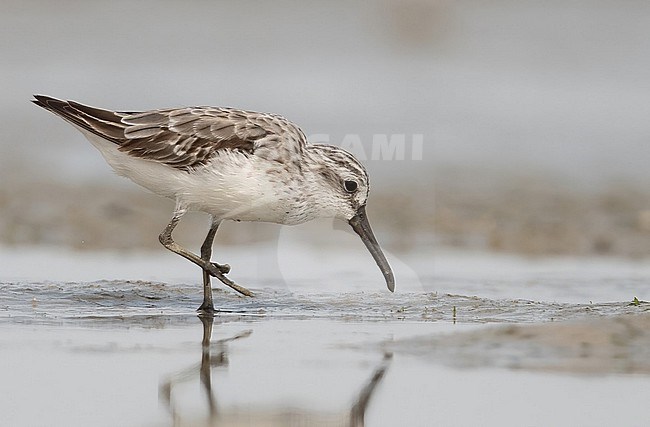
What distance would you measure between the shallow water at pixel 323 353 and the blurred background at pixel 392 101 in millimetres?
2825

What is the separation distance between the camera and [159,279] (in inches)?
441

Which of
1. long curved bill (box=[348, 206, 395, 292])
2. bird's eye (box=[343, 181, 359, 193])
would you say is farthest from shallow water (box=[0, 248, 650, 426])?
bird's eye (box=[343, 181, 359, 193])

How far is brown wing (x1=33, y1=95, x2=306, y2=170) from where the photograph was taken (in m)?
10.0

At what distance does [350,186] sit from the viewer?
416 inches

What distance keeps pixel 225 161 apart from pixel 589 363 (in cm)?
379

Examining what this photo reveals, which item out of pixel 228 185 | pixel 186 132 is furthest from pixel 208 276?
pixel 186 132

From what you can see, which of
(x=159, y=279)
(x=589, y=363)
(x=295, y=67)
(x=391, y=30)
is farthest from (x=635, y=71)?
(x=589, y=363)

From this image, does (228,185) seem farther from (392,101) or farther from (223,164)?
(392,101)

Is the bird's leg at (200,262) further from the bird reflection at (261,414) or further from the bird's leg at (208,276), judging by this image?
the bird reflection at (261,414)

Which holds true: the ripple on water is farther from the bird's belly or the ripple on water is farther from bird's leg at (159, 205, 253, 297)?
the bird's belly

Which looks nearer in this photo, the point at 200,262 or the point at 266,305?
the point at 266,305

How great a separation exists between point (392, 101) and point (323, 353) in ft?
37.9


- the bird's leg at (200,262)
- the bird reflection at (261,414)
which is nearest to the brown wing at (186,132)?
the bird's leg at (200,262)

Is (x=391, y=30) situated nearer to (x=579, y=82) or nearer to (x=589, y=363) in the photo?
(x=579, y=82)
